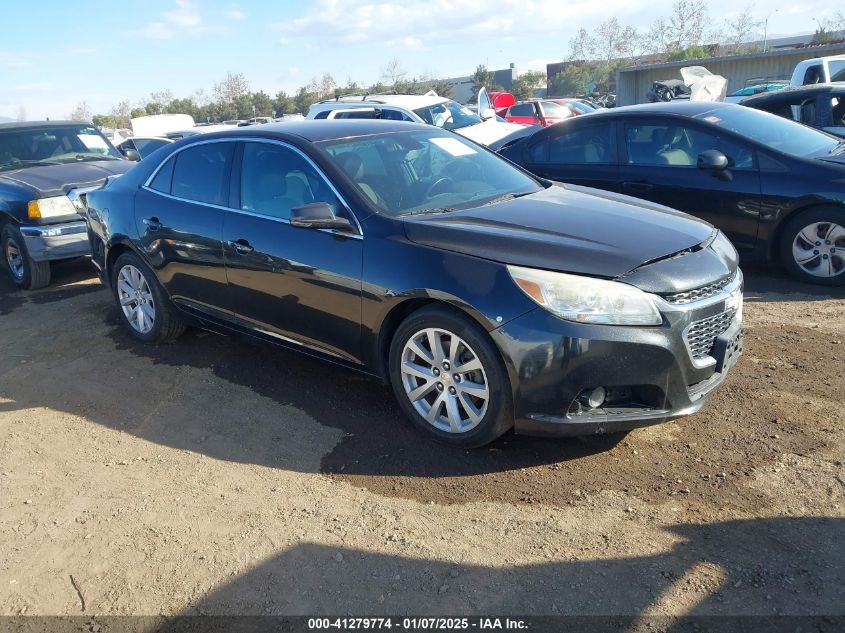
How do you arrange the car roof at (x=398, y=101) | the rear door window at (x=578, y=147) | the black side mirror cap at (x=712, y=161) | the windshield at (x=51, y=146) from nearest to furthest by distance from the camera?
the black side mirror cap at (x=712, y=161) < the rear door window at (x=578, y=147) < the windshield at (x=51, y=146) < the car roof at (x=398, y=101)

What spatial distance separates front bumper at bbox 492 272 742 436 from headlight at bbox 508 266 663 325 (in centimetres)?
4

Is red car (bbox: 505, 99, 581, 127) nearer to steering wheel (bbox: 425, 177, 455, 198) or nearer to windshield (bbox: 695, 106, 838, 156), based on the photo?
windshield (bbox: 695, 106, 838, 156)

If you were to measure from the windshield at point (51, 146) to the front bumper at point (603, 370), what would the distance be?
292 inches

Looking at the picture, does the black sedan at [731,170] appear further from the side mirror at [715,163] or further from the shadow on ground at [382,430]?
the shadow on ground at [382,430]

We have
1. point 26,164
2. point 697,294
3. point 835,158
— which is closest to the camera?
point 697,294

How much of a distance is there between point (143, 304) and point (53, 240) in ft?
8.20

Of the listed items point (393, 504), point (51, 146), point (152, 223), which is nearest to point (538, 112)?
point (51, 146)

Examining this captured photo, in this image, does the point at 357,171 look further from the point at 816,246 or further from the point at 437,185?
the point at 816,246

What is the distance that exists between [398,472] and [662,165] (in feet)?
15.3

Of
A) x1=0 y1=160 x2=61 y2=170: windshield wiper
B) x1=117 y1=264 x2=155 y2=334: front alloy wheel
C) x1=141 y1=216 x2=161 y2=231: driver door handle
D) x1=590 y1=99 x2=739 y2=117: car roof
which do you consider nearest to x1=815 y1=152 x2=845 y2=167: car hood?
x1=590 y1=99 x2=739 y2=117: car roof

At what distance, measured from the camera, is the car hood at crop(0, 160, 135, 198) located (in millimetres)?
7602

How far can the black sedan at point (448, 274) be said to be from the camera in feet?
11.1

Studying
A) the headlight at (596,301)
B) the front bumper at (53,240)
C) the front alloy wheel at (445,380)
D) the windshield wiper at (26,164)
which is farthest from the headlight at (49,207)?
the headlight at (596,301)

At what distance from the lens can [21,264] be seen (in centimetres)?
781
